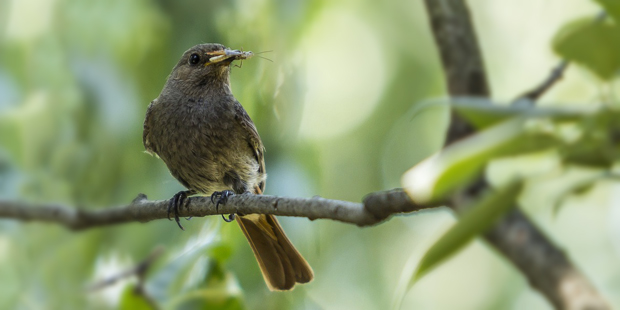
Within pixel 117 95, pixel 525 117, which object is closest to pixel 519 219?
pixel 525 117

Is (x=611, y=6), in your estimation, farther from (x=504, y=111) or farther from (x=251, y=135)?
(x=251, y=135)

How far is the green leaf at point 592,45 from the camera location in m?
0.64

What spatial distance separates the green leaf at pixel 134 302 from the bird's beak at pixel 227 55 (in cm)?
97

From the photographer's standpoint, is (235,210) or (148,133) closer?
(235,210)

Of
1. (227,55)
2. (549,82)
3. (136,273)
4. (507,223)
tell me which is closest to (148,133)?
(227,55)

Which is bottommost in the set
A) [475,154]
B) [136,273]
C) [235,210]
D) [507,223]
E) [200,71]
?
[136,273]

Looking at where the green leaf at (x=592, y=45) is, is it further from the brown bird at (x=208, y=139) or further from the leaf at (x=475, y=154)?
the brown bird at (x=208, y=139)

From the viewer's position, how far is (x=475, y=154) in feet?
1.78

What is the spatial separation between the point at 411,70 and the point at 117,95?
1559mm

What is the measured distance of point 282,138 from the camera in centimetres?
260

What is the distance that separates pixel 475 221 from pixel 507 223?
58mm

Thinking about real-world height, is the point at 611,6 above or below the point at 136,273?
above

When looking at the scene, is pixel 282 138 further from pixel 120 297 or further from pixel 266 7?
pixel 120 297

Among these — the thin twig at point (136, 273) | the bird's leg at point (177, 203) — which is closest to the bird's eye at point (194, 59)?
the bird's leg at point (177, 203)
